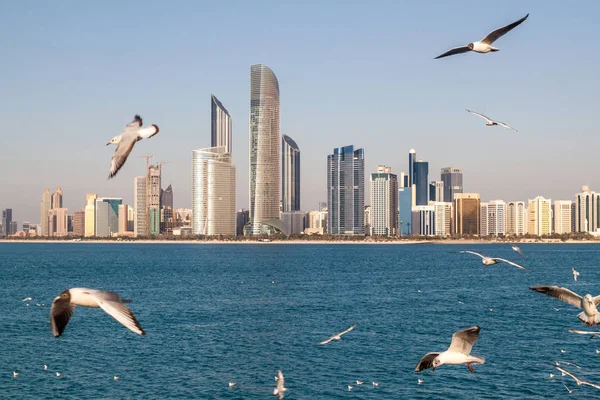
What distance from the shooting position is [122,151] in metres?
10.5

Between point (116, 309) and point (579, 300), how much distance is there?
1146 centimetres

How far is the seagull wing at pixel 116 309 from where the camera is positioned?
27.7 feet

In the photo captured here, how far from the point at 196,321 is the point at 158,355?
18.1m

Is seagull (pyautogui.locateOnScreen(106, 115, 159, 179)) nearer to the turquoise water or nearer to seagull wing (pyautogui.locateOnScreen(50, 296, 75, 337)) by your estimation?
seagull wing (pyautogui.locateOnScreen(50, 296, 75, 337))

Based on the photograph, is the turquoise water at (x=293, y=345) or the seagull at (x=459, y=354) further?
the turquoise water at (x=293, y=345)

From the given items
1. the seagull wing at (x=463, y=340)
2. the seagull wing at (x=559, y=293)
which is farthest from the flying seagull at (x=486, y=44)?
the seagull wing at (x=463, y=340)

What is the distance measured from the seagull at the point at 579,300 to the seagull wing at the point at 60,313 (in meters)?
9.66

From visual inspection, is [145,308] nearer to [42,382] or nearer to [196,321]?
[196,321]

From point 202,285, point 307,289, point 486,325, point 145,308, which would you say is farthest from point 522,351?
point 202,285

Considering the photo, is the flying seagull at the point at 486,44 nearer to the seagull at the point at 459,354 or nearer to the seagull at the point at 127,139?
the seagull at the point at 459,354

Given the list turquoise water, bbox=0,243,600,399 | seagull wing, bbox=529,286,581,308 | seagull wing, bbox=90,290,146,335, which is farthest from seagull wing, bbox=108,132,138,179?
turquoise water, bbox=0,243,600,399

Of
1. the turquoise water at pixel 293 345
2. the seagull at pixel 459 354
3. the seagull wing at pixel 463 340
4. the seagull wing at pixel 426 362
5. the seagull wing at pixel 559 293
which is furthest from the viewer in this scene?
the turquoise water at pixel 293 345

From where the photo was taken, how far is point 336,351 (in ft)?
176

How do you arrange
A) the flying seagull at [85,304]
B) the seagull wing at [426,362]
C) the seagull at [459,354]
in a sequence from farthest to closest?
the seagull at [459,354]
the seagull wing at [426,362]
the flying seagull at [85,304]
